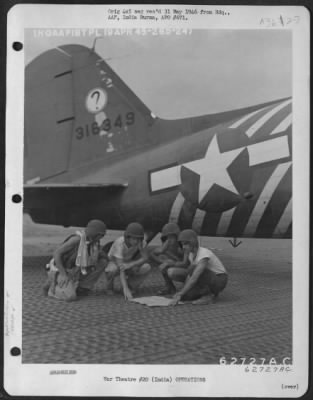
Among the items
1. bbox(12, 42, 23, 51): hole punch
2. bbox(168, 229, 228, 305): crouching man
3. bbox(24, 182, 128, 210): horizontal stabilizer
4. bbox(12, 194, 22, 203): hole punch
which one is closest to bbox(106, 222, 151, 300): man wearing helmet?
bbox(168, 229, 228, 305): crouching man

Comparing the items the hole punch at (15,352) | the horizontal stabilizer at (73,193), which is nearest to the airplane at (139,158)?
the horizontal stabilizer at (73,193)

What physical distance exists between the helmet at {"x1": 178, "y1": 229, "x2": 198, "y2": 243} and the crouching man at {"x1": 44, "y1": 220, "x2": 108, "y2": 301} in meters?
0.30

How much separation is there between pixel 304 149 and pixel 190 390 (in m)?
0.93

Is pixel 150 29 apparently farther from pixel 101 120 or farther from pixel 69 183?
pixel 69 183

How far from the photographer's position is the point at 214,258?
1.76 meters

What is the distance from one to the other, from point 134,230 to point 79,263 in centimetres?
24

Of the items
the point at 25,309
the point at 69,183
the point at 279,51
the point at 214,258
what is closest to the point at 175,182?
the point at 214,258

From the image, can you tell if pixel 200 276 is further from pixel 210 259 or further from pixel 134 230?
pixel 134 230

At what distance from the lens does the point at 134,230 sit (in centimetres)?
181

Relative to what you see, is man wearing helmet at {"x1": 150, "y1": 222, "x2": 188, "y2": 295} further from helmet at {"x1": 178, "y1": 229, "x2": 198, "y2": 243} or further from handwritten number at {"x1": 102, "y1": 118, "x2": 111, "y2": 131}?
handwritten number at {"x1": 102, "y1": 118, "x2": 111, "y2": 131}

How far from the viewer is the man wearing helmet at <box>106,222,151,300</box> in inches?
69.1

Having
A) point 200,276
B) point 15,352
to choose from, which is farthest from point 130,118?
point 15,352

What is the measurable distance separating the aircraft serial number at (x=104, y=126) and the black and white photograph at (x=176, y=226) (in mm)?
154

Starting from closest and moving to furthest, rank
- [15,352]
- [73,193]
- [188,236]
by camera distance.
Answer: [15,352], [188,236], [73,193]
